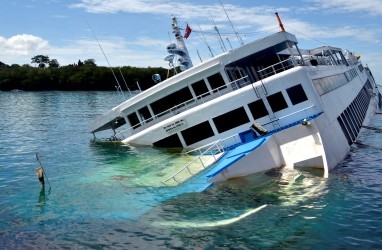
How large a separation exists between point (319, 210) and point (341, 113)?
40.0 ft

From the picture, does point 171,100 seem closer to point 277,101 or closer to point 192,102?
point 192,102

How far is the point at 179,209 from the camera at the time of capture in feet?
47.7

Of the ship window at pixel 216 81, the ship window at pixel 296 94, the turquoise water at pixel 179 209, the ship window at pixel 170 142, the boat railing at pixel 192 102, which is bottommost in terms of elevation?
the turquoise water at pixel 179 209

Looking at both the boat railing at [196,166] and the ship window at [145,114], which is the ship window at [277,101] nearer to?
the boat railing at [196,166]

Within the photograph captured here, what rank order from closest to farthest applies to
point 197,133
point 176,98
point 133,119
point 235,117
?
1. point 235,117
2. point 197,133
3. point 176,98
4. point 133,119

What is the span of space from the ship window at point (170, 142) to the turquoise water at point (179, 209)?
85 centimetres

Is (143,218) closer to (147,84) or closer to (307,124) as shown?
(307,124)

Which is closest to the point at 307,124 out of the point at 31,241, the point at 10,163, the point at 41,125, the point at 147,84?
the point at 31,241

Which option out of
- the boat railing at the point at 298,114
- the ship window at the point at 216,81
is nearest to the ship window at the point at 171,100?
the ship window at the point at 216,81

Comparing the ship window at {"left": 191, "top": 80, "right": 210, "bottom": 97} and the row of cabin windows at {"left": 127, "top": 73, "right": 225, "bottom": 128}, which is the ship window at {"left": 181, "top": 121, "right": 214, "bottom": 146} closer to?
the row of cabin windows at {"left": 127, "top": 73, "right": 225, "bottom": 128}

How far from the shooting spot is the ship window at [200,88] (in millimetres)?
23703

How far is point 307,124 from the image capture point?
696 inches

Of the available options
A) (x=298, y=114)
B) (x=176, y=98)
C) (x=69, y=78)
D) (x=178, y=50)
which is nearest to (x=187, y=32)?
(x=178, y=50)

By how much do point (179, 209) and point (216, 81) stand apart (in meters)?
11.0
